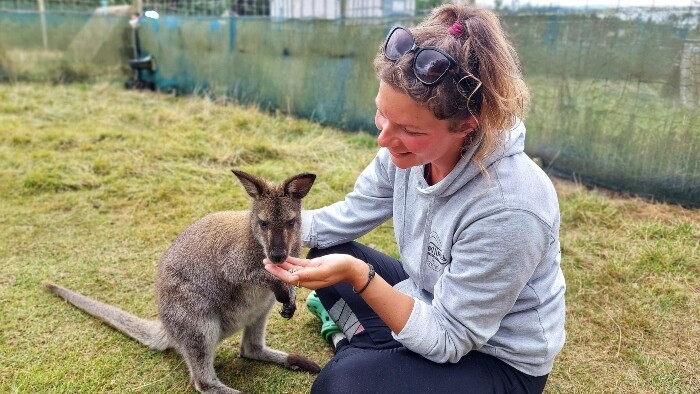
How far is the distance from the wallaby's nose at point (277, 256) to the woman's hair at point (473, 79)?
2.29 feet

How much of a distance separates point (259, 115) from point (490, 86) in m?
4.73

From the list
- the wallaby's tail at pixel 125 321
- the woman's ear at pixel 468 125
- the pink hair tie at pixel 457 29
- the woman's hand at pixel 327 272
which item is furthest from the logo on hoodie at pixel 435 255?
the wallaby's tail at pixel 125 321

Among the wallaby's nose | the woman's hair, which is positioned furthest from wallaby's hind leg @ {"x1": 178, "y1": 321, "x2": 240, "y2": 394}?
the woman's hair

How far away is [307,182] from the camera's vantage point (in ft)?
6.55

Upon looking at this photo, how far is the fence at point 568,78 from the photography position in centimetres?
384

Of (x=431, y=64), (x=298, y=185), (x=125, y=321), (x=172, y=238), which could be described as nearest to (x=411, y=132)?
(x=431, y=64)

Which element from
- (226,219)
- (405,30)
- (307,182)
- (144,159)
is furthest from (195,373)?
(144,159)

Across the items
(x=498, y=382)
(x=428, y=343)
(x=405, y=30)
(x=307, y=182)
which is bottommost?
(x=498, y=382)

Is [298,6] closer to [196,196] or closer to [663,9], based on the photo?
[196,196]

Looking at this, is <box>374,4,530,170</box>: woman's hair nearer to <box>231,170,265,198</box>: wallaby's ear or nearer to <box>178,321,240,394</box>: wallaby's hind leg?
<box>231,170,265,198</box>: wallaby's ear

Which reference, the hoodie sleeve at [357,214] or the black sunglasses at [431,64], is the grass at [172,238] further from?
the black sunglasses at [431,64]

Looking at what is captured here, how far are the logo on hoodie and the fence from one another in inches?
99.5

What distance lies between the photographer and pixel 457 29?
1.45 metres

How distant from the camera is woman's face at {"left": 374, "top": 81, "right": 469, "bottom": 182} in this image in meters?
1.45
